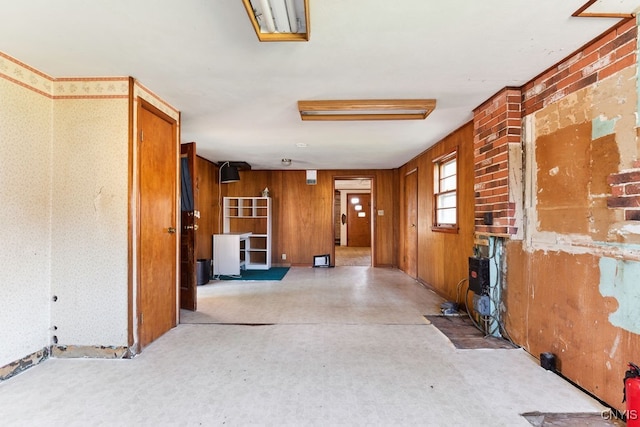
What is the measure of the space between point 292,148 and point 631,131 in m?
4.09

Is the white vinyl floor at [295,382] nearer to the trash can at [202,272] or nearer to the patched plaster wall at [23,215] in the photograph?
the patched plaster wall at [23,215]

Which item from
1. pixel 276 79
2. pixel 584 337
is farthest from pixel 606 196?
pixel 276 79

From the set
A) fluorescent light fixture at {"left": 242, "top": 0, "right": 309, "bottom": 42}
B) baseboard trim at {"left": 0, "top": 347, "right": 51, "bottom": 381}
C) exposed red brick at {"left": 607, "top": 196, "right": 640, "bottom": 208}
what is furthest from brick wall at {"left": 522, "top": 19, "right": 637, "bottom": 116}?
baseboard trim at {"left": 0, "top": 347, "right": 51, "bottom": 381}

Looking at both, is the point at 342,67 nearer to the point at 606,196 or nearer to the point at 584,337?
the point at 606,196

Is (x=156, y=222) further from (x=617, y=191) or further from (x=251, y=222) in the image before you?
(x=251, y=222)

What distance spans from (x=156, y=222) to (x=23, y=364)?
1430 millimetres

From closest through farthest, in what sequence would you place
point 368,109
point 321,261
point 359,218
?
point 368,109 → point 321,261 → point 359,218

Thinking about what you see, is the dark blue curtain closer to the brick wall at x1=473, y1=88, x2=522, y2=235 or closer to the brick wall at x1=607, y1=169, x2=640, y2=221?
the brick wall at x1=473, y1=88, x2=522, y2=235

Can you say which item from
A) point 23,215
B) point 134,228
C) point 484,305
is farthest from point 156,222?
point 484,305

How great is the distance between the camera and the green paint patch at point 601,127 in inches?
74.7

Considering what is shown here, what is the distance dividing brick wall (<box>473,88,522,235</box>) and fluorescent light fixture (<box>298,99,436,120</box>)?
0.56 m

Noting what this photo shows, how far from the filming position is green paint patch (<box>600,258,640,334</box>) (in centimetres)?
174

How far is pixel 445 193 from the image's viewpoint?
465 centimetres

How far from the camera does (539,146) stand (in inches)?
100
